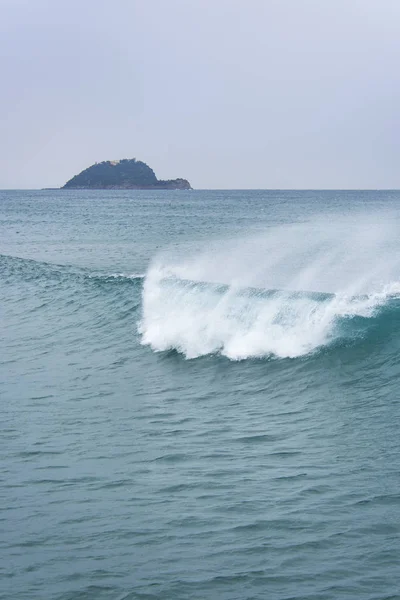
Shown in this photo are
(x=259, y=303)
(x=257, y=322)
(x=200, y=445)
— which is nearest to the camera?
(x=200, y=445)

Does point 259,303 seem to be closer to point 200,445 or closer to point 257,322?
point 257,322

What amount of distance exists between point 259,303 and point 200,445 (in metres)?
8.78

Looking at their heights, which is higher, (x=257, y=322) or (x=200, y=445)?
(x=257, y=322)

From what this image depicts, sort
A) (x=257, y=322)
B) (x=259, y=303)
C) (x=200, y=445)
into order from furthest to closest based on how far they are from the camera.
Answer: (x=259, y=303) < (x=257, y=322) < (x=200, y=445)

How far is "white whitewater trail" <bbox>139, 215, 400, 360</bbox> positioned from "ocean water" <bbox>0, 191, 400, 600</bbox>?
0.08 metres

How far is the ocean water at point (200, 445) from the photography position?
7.70 m

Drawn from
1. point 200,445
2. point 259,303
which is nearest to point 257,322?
point 259,303

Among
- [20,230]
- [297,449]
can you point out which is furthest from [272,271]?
[20,230]

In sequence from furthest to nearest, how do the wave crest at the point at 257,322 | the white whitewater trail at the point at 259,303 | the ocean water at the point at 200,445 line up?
the white whitewater trail at the point at 259,303, the wave crest at the point at 257,322, the ocean water at the point at 200,445

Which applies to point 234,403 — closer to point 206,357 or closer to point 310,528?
point 206,357

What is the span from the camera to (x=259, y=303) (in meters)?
19.8

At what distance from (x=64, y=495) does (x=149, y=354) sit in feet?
28.3

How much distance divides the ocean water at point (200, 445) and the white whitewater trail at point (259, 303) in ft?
0.25

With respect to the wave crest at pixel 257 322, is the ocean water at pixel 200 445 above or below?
below
